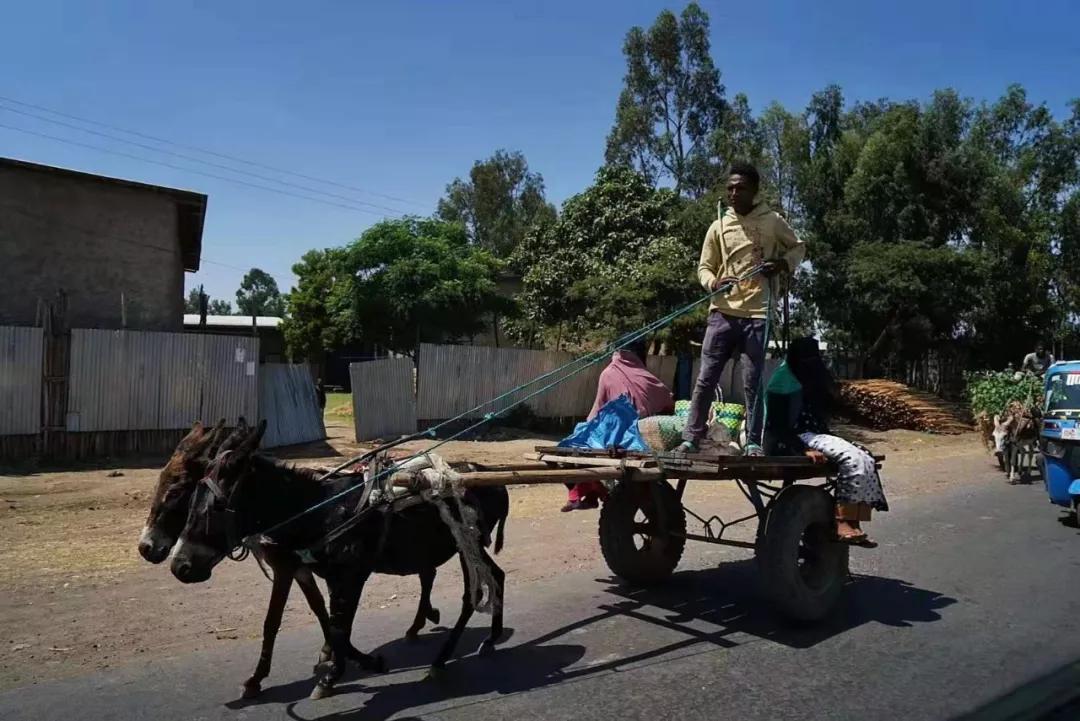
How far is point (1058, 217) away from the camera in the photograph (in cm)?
3450

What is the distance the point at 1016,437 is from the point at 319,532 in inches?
572

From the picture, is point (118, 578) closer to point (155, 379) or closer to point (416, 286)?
point (155, 379)

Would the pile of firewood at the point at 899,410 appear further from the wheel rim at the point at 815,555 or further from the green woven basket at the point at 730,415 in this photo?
the wheel rim at the point at 815,555

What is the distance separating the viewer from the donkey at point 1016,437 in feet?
49.7

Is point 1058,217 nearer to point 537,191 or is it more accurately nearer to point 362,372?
point 537,191

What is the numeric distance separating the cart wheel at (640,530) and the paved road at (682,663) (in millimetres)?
233

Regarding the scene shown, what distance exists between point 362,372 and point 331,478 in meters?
13.1

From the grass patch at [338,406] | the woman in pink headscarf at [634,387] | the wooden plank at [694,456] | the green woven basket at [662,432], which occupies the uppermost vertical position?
the woman in pink headscarf at [634,387]

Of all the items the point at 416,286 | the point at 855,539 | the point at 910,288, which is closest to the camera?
the point at 855,539

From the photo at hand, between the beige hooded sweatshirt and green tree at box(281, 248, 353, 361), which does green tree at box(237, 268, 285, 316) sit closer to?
green tree at box(281, 248, 353, 361)

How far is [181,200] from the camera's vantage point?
18.0 m

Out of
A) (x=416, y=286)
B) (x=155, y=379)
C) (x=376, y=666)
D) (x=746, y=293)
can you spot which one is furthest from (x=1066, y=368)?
(x=416, y=286)

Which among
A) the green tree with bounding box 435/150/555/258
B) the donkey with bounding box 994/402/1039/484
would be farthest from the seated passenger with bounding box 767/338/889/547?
the green tree with bounding box 435/150/555/258

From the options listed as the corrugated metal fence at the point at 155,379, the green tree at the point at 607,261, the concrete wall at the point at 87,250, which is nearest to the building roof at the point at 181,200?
the concrete wall at the point at 87,250
